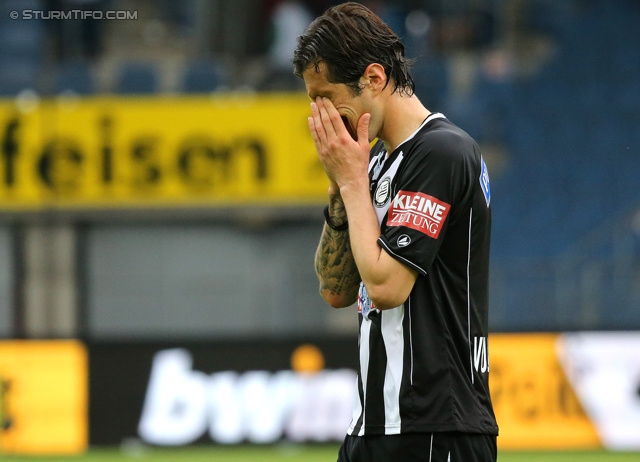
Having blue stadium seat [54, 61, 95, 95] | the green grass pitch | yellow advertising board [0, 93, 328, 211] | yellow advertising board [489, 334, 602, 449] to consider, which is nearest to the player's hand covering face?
the green grass pitch

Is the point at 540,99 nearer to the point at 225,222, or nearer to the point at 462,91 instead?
the point at 462,91

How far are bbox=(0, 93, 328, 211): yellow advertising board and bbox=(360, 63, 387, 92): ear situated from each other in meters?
7.96

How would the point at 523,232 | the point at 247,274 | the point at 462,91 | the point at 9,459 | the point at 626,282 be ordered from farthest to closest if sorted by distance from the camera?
the point at 462,91 < the point at 523,232 < the point at 247,274 < the point at 626,282 < the point at 9,459

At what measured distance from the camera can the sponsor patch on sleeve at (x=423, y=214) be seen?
241cm

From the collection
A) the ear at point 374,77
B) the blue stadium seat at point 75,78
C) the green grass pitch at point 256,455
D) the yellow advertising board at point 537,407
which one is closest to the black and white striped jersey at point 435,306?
the ear at point 374,77

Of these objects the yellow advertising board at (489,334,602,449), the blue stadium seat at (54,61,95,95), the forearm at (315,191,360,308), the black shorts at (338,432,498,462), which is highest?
the blue stadium seat at (54,61,95,95)

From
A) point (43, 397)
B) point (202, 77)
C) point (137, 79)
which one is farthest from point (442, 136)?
point (137, 79)

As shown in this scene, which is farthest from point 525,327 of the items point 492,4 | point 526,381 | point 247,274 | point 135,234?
point 492,4

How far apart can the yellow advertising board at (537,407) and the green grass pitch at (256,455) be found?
0.11 metres

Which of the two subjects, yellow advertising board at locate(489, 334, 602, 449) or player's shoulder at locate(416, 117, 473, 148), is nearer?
player's shoulder at locate(416, 117, 473, 148)

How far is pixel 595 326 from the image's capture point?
30.9 ft

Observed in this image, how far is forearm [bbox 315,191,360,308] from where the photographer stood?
271 cm

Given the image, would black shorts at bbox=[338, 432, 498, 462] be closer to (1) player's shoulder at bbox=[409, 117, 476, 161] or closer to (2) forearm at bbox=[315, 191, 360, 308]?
(2) forearm at bbox=[315, 191, 360, 308]

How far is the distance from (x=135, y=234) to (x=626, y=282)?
4.62 metres
